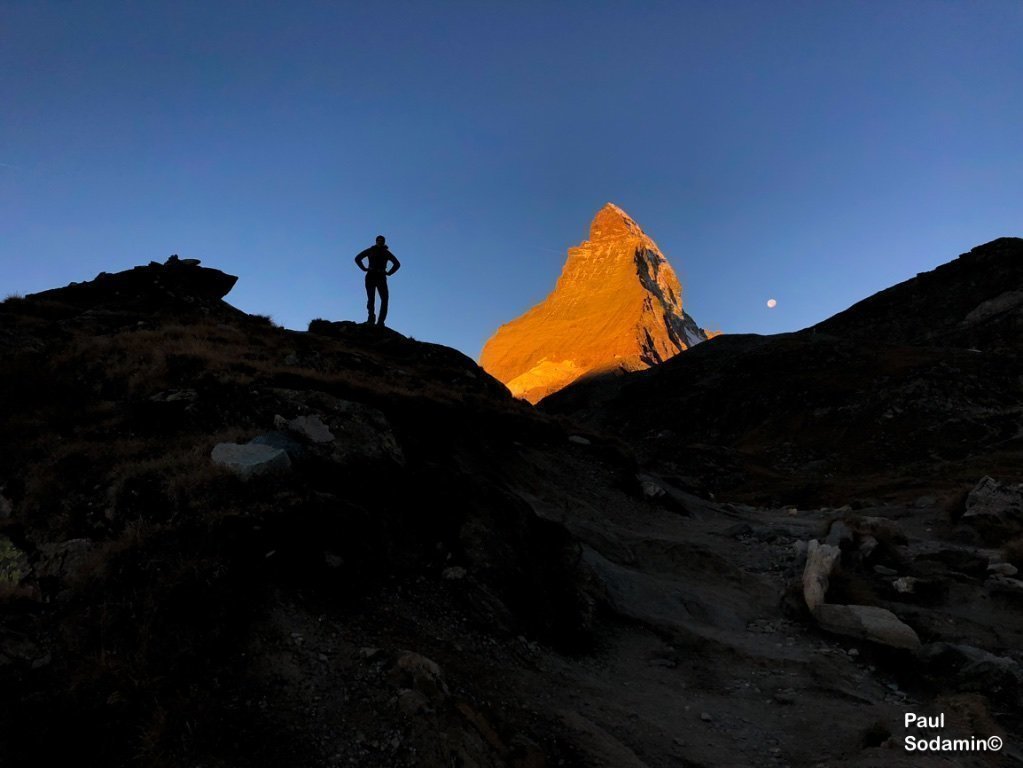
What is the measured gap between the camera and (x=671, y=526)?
19.3 metres

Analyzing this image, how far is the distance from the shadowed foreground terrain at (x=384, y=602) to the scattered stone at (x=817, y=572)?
0.07 metres

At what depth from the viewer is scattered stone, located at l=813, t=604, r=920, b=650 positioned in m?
10.6

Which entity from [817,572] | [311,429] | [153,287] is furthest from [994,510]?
[153,287]

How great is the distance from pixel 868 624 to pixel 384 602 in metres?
9.18

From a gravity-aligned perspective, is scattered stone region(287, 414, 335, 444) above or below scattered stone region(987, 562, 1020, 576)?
above

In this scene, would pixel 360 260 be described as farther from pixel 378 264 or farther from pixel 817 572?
pixel 817 572

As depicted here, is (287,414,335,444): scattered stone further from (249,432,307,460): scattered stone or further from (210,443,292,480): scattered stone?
(210,443,292,480): scattered stone

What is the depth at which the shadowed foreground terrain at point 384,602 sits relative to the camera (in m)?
5.88

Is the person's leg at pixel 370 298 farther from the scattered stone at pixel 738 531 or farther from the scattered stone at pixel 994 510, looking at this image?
the scattered stone at pixel 994 510

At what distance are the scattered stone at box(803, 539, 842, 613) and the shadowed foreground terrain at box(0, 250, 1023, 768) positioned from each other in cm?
7

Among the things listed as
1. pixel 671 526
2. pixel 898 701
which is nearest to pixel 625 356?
pixel 671 526

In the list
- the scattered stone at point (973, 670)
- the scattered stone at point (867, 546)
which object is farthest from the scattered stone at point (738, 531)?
the scattered stone at point (973, 670)

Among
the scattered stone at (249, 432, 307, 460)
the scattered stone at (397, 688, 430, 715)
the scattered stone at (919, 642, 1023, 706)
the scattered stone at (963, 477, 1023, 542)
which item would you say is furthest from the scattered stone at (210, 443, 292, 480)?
the scattered stone at (963, 477, 1023, 542)

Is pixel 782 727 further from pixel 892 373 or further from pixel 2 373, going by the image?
pixel 892 373
